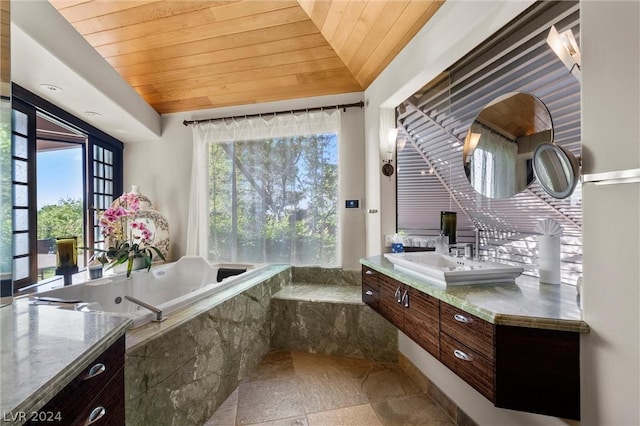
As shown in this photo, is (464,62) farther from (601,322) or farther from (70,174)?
(70,174)

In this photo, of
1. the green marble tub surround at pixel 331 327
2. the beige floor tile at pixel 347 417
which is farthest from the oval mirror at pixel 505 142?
the beige floor tile at pixel 347 417

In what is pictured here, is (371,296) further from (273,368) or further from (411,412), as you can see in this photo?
(273,368)

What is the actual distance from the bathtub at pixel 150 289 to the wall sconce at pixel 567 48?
2.27 m

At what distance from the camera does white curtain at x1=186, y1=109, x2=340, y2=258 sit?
2.89 metres

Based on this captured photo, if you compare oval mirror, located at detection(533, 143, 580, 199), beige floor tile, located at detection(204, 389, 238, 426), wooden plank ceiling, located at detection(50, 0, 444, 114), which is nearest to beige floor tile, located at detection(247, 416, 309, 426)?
beige floor tile, located at detection(204, 389, 238, 426)

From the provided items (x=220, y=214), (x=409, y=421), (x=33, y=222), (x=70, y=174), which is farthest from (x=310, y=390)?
(x=70, y=174)

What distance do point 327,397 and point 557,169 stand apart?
5.74 ft

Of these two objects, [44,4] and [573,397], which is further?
[44,4]

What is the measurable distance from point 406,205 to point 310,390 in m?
1.60

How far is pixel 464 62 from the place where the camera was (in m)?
1.82

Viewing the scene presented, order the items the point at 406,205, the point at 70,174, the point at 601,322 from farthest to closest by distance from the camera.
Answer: the point at 70,174
the point at 406,205
the point at 601,322

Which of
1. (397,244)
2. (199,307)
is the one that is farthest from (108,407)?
(397,244)

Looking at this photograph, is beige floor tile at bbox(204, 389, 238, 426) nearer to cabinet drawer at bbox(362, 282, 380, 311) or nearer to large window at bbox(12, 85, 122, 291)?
cabinet drawer at bbox(362, 282, 380, 311)

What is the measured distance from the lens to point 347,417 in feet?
5.27
